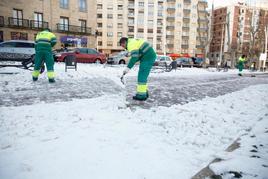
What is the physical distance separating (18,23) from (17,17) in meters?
0.84

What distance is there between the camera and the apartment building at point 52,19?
29250 millimetres

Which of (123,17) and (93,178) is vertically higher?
(123,17)

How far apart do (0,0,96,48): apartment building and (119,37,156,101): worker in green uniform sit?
27.5m

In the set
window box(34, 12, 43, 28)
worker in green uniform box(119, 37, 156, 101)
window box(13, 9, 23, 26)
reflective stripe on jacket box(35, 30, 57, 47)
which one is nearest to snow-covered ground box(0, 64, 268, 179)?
worker in green uniform box(119, 37, 156, 101)

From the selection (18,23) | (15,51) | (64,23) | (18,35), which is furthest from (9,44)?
(64,23)

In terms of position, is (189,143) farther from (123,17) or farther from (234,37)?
(234,37)

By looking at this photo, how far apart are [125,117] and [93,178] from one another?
204cm

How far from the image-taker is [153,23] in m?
62.0

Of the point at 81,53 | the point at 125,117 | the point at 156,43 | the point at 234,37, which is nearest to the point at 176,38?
the point at 156,43

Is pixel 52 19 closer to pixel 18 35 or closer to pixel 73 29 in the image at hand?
pixel 73 29

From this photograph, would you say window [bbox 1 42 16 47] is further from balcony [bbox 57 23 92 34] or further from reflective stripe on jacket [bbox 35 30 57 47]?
balcony [bbox 57 23 92 34]

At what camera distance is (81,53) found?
69.3 ft

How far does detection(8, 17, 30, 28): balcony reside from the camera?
1155 inches

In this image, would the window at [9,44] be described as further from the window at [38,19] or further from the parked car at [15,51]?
the window at [38,19]
